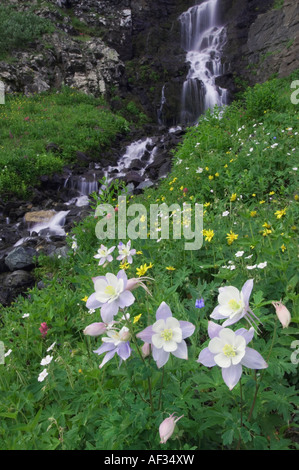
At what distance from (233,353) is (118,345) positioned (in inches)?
13.9

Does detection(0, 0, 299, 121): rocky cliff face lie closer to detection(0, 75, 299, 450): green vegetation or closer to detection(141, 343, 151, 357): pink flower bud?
detection(0, 75, 299, 450): green vegetation

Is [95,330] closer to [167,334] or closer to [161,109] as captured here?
[167,334]

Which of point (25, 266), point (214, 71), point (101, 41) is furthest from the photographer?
point (101, 41)

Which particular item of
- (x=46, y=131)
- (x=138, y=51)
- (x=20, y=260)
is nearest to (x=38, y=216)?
(x=20, y=260)

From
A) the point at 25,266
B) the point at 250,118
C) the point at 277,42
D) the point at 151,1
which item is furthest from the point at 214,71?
the point at 25,266

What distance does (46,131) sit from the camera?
11.8 meters

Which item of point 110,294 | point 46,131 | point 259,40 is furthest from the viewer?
point 259,40

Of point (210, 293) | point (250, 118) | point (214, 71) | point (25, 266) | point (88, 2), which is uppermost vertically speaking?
point (88, 2)

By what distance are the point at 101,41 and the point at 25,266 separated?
1848 centimetres

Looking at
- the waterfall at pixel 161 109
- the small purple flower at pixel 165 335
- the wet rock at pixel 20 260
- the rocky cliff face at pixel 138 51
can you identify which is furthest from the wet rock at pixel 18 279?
the waterfall at pixel 161 109

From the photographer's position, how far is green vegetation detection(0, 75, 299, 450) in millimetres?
1120

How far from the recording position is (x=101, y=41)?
1902 cm

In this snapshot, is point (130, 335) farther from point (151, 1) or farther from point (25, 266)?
point (151, 1)

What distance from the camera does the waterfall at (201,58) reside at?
51.9ft
